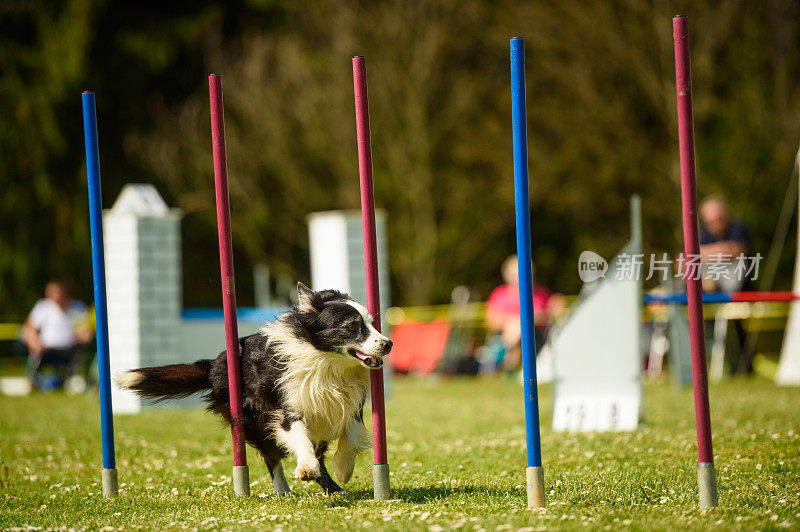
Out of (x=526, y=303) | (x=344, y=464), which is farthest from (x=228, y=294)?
(x=526, y=303)

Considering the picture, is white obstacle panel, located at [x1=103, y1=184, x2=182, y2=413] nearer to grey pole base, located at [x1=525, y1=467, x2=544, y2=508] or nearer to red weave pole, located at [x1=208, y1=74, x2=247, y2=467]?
red weave pole, located at [x1=208, y1=74, x2=247, y2=467]

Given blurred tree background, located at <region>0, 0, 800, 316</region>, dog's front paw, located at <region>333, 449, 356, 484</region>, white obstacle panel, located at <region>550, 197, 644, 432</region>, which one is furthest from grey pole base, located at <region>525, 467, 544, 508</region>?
blurred tree background, located at <region>0, 0, 800, 316</region>

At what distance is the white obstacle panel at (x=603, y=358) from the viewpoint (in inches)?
324

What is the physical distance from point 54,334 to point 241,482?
462 inches

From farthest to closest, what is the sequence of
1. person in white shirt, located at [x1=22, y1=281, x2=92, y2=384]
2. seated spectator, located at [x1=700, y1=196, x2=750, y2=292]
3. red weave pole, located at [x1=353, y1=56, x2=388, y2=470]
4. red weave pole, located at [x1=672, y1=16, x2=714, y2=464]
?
person in white shirt, located at [x1=22, y1=281, x2=92, y2=384]
seated spectator, located at [x1=700, y1=196, x2=750, y2=292]
red weave pole, located at [x1=353, y1=56, x2=388, y2=470]
red weave pole, located at [x1=672, y1=16, x2=714, y2=464]

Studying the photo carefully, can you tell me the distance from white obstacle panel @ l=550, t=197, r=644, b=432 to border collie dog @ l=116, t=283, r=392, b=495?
3315 mm

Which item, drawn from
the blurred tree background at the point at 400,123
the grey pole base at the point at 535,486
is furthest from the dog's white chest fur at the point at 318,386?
the blurred tree background at the point at 400,123

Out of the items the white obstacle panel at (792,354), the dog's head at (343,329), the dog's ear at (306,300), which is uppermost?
the dog's ear at (306,300)

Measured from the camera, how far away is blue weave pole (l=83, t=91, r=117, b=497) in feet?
18.3

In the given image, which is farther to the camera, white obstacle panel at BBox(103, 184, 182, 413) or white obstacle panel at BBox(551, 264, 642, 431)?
white obstacle panel at BBox(103, 184, 182, 413)

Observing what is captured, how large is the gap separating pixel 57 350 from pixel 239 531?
12782 mm

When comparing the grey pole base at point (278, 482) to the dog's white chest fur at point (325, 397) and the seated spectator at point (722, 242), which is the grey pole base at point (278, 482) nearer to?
the dog's white chest fur at point (325, 397)

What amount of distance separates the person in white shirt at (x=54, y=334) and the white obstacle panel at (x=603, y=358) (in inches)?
406

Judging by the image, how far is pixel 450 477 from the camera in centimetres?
596
